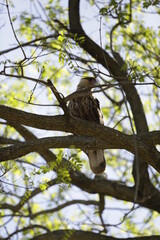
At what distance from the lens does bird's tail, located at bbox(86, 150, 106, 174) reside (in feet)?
18.7

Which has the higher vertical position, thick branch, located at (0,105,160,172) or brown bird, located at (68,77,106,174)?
brown bird, located at (68,77,106,174)

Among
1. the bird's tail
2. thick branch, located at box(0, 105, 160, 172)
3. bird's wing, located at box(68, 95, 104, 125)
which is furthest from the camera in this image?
bird's wing, located at box(68, 95, 104, 125)

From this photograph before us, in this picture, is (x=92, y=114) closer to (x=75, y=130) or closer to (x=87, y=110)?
(x=87, y=110)

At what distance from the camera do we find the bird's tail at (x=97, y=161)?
570 cm

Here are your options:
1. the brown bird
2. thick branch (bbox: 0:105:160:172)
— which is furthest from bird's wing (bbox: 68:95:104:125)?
thick branch (bbox: 0:105:160:172)

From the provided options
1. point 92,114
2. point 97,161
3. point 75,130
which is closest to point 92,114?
point 92,114

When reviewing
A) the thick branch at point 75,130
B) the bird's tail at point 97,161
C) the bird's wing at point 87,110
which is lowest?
the thick branch at point 75,130

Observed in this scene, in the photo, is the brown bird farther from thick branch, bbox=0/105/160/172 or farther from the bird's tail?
thick branch, bbox=0/105/160/172

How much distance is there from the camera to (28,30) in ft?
22.6

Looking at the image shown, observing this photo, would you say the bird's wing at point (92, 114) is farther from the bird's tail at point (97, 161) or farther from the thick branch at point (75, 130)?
the thick branch at point (75, 130)

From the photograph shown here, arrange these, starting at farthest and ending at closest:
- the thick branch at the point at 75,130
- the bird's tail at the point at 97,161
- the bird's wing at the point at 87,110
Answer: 1. the bird's wing at the point at 87,110
2. the bird's tail at the point at 97,161
3. the thick branch at the point at 75,130

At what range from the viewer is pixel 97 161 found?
18.8 ft

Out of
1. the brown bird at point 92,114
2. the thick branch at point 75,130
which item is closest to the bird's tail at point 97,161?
the brown bird at point 92,114

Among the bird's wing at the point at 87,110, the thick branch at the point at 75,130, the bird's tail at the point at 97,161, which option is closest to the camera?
the thick branch at the point at 75,130
